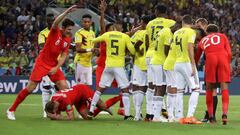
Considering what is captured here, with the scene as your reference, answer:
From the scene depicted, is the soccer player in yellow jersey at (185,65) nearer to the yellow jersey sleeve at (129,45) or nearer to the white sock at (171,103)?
the white sock at (171,103)

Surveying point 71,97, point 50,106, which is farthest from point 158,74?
point 50,106

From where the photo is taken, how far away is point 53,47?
16.9 meters

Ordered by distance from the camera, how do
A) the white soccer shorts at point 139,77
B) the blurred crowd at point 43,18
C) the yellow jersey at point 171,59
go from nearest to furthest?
the yellow jersey at point 171,59
the white soccer shorts at point 139,77
the blurred crowd at point 43,18

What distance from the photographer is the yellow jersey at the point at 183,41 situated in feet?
51.5

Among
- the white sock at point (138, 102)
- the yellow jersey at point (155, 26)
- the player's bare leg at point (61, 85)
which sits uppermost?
the yellow jersey at point (155, 26)

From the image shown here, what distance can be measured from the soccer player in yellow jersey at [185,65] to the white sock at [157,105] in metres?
0.48

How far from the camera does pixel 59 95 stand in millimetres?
16266

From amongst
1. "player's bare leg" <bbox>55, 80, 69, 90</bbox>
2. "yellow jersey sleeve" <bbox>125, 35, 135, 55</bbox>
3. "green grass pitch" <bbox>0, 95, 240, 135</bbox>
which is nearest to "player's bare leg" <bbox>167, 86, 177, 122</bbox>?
"green grass pitch" <bbox>0, 95, 240, 135</bbox>

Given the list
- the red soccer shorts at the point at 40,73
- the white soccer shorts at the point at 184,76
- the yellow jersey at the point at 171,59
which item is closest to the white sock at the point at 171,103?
the white soccer shorts at the point at 184,76

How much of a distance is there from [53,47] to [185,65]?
329 cm

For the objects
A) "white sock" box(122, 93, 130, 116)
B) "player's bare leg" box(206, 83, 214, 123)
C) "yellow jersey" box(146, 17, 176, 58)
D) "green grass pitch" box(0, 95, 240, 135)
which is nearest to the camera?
"green grass pitch" box(0, 95, 240, 135)

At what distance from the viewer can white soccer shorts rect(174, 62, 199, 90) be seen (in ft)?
51.9

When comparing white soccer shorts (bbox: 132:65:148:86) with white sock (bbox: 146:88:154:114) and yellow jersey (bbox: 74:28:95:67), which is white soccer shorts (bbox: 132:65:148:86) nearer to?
white sock (bbox: 146:88:154:114)

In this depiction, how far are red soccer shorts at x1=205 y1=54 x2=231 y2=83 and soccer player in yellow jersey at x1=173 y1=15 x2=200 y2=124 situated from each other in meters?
0.45
